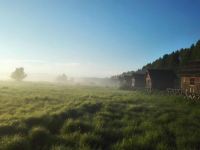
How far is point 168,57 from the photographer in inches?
3423

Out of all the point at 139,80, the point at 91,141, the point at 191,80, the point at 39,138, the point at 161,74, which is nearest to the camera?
the point at 91,141

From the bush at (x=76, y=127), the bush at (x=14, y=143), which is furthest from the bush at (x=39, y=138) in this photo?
the bush at (x=76, y=127)

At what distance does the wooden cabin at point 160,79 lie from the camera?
165ft

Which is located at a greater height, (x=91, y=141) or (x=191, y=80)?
(x=191, y=80)

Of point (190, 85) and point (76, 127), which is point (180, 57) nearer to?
point (190, 85)

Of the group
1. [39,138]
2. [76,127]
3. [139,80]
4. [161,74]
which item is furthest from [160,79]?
[39,138]

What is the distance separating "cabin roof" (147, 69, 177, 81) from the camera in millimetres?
50406

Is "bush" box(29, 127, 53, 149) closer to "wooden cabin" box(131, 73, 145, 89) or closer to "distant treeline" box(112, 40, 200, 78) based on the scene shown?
"wooden cabin" box(131, 73, 145, 89)

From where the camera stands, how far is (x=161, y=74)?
50.9 meters

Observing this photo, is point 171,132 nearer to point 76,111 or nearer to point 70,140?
point 70,140

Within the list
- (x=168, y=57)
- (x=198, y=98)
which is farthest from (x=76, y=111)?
(x=168, y=57)

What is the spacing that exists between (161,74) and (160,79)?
48.1 inches

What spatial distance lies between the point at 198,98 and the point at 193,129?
38.2 ft

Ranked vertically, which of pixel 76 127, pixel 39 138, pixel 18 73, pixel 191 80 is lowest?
pixel 39 138
